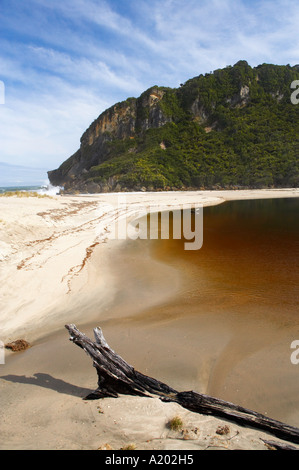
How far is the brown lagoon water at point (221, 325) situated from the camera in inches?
164

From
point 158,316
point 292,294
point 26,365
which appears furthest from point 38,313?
point 292,294

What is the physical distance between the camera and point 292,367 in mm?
4555

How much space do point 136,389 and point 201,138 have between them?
90.8 m

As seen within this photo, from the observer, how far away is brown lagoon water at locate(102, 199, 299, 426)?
4.18m

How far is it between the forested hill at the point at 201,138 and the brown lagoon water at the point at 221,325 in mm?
55572

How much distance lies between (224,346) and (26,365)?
3.88 metres

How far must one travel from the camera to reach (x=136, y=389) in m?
3.39

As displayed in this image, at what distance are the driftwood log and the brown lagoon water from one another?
2.86 ft

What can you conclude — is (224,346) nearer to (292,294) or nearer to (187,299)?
(187,299)
